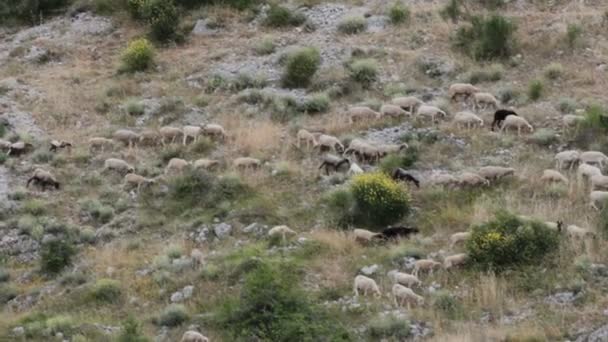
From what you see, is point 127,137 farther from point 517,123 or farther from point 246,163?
point 517,123

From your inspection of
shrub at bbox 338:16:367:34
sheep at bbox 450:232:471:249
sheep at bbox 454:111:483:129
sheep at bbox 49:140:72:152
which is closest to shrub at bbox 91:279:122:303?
sheep at bbox 450:232:471:249

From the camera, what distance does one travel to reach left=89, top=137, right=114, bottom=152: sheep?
77.3 feet

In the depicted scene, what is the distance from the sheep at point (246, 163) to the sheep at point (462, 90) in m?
5.37

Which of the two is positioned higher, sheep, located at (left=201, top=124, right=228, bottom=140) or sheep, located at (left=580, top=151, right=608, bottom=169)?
sheep, located at (left=580, top=151, right=608, bottom=169)

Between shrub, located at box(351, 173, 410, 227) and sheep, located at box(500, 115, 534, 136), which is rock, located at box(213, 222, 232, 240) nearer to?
shrub, located at box(351, 173, 410, 227)

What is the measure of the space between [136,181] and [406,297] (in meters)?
7.95

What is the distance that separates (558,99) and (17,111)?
1377 centimetres

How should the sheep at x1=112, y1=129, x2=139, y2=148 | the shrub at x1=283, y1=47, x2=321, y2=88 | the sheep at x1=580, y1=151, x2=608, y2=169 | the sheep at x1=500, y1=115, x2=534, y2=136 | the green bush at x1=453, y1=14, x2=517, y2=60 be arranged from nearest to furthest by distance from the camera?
1. the sheep at x1=580, y1=151, x2=608, y2=169
2. the sheep at x1=500, y1=115, x2=534, y2=136
3. the sheep at x1=112, y1=129, x2=139, y2=148
4. the shrub at x1=283, y1=47, x2=321, y2=88
5. the green bush at x1=453, y1=14, x2=517, y2=60

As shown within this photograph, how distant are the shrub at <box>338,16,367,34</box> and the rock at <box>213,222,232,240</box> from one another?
36.7 feet

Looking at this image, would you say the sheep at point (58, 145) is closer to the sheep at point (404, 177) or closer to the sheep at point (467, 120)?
the sheep at point (404, 177)

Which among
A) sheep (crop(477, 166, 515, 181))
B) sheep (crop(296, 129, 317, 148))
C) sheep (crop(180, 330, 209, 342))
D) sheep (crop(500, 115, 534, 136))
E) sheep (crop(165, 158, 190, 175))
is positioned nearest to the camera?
sheep (crop(180, 330, 209, 342))

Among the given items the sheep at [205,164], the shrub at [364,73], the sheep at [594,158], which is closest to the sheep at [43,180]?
the sheep at [205,164]

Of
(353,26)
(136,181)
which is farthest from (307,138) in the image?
(353,26)

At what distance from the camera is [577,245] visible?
16.6 meters
